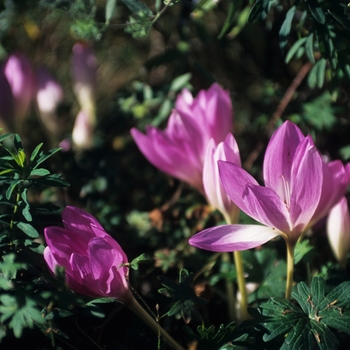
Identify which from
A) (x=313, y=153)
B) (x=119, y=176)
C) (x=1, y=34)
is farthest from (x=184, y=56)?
(x=313, y=153)

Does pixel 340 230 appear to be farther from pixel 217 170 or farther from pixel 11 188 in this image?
pixel 11 188

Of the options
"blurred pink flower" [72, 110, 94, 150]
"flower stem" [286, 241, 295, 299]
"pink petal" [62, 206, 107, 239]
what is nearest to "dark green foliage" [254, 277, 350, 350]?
"flower stem" [286, 241, 295, 299]

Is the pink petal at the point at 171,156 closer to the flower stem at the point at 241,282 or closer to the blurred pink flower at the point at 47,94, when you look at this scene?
the flower stem at the point at 241,282

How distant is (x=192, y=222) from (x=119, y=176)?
0.74 ft

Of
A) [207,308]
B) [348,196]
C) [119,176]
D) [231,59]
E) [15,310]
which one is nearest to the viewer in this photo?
[15,310]

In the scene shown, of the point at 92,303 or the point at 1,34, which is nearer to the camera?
the point at 92,303

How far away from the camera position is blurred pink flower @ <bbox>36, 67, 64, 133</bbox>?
49.0 inches

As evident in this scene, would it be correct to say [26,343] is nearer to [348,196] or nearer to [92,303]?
[92,303]

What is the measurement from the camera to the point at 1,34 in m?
1.24

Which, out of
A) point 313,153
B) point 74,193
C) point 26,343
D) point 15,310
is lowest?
point 74,193

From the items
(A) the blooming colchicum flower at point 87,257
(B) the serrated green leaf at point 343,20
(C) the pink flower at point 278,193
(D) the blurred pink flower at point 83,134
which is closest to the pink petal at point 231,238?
(C) the pink flower at point 278,193

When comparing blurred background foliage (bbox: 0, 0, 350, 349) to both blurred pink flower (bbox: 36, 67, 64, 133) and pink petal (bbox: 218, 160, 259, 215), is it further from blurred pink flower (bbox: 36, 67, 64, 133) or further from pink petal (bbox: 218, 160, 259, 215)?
pink petal (bbox: 218, 160, 259, 215)

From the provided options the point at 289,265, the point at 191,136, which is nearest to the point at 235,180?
the point at 289,265

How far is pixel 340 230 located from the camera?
83 cm
